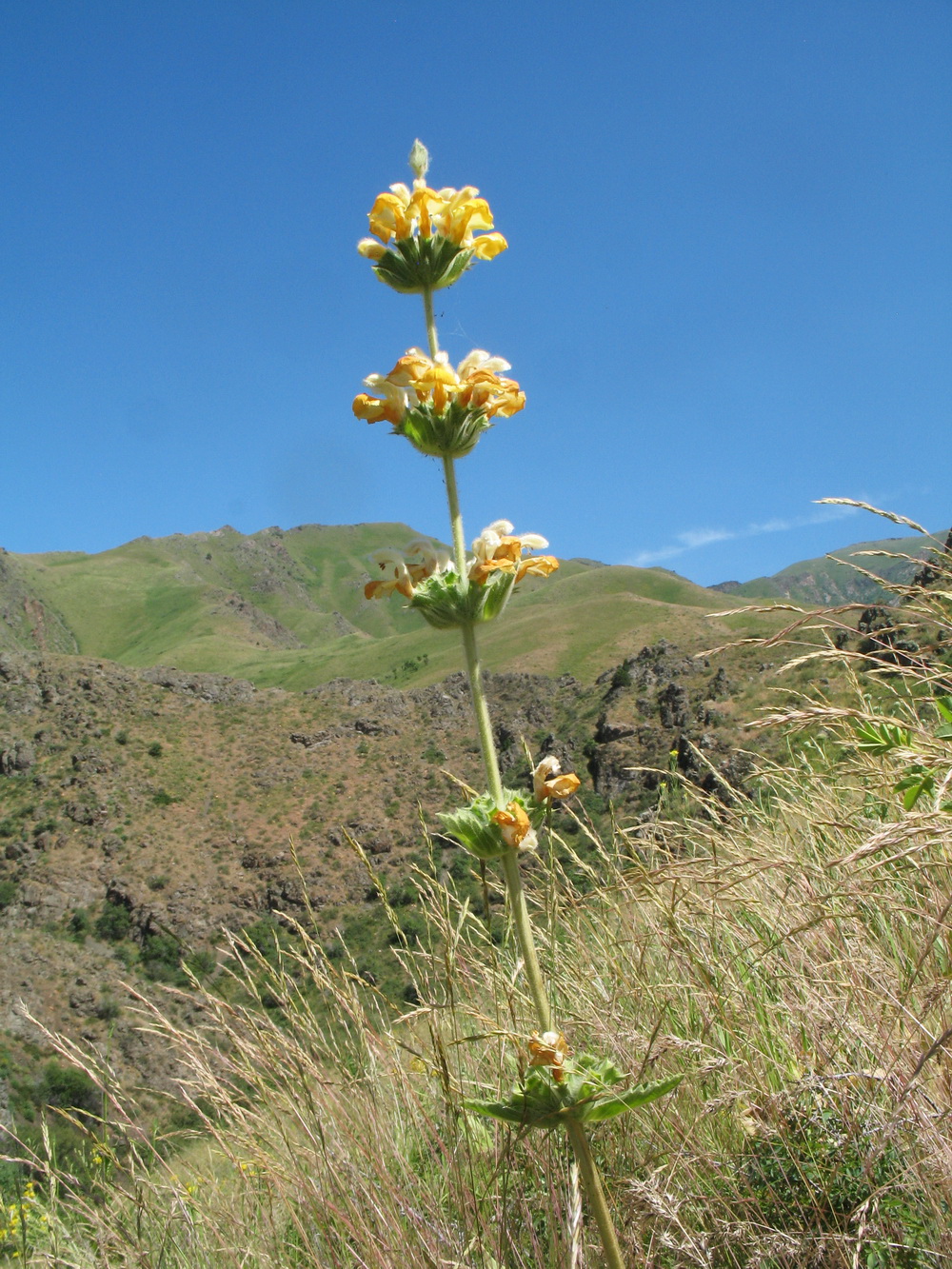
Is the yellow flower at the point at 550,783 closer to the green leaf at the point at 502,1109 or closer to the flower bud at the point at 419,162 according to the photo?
the green leaf at the point at 502,1109

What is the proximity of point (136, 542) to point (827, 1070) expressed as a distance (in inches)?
8443

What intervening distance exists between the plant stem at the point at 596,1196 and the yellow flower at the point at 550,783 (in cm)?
78

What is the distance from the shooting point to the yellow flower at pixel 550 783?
2100 mm

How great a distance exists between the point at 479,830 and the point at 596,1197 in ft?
2.74

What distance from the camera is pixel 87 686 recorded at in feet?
190

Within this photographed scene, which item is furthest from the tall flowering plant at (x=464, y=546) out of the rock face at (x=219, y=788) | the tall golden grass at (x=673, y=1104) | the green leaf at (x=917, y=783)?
the rock face at (x=219, y=788)

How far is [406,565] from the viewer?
7.89 ft

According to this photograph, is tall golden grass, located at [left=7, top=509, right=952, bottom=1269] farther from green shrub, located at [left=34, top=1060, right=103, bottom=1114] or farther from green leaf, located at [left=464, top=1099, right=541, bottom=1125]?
green shrub, located at [left=34, top=1060, right=103, bottom=1114]

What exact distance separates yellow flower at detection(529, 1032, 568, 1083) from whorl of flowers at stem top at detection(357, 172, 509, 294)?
2172 mm

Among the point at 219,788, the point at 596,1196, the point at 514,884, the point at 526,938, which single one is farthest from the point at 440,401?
the point at 219,788

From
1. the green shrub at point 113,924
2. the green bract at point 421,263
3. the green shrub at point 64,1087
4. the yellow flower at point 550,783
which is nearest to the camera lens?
the yellow flower at point 550,783

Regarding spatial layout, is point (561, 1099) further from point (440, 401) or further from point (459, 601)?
point (440, 401)

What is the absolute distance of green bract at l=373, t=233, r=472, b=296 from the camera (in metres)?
2.33

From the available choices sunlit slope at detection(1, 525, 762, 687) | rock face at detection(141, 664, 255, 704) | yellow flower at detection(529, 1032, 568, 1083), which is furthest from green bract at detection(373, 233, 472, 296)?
rock face at detection(141, 664, 255, 704)
